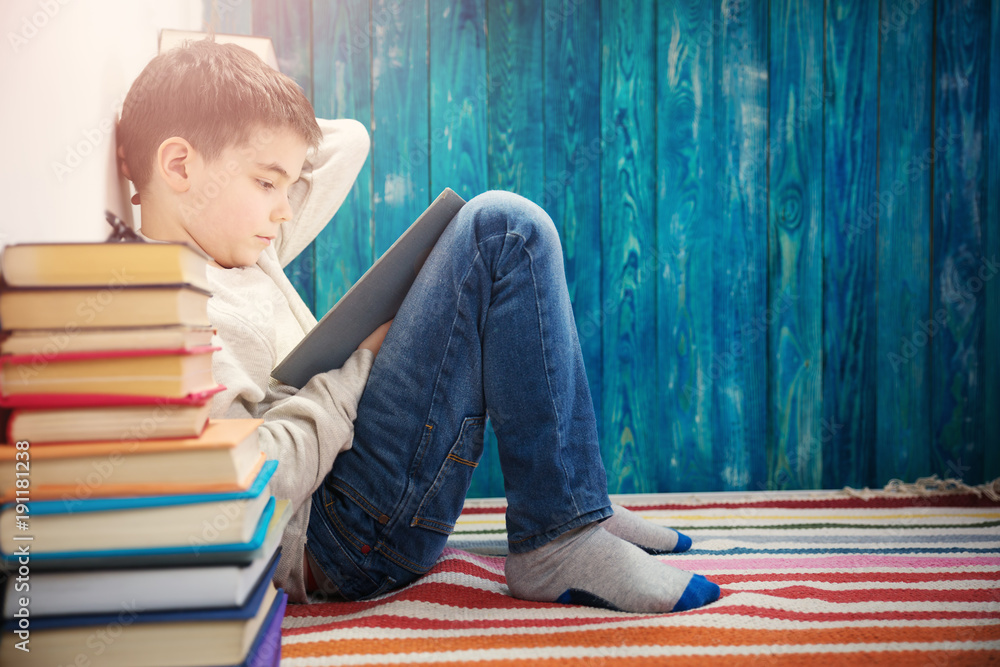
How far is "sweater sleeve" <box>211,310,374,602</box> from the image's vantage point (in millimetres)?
661

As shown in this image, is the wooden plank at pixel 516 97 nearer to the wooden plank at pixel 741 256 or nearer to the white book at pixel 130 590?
the wooden plank at pixel 741 256

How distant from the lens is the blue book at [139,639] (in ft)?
1.41

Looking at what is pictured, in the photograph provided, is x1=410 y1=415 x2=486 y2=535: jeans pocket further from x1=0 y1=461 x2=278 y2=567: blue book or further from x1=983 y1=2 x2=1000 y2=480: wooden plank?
x1=983 y1=2 x2=1000 y2=480: wooden plank

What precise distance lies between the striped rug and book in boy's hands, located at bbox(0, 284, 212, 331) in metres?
0.39

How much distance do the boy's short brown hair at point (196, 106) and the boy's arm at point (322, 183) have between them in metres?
0.32

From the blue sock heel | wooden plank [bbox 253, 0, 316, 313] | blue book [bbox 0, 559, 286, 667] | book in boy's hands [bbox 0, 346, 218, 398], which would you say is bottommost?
the blue sock heel

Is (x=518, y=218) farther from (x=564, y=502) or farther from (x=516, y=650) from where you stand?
(x=516, y=650)

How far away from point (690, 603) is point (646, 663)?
0.51 feet

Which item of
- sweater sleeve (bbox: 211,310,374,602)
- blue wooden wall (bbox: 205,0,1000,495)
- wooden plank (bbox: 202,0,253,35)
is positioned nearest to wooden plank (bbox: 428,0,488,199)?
blue wooden wall (bbox: 205,0,1000,495)

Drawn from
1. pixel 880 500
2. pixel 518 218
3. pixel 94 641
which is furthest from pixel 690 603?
pixel 880 500

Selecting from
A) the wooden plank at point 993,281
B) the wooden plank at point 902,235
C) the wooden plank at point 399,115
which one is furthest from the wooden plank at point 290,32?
the wooden plank at point 993,281

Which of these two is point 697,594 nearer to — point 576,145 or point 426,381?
point 426,381

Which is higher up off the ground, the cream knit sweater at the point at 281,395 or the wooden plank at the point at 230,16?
the wooden plank at the point at 230,16

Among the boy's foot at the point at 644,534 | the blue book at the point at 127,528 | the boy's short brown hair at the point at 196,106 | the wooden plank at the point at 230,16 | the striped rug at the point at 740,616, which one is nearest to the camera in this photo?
the blue book at the point at 127,528
